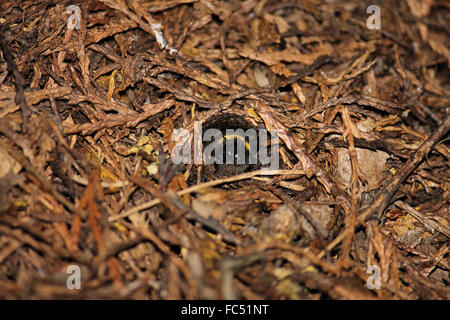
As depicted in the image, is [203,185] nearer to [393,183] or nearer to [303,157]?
[303,157]

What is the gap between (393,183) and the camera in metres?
2.69

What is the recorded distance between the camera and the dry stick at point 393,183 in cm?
249

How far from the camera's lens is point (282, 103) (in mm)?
3258

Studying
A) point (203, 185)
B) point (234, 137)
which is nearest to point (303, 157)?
point (234, 137)

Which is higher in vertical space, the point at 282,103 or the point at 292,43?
the point at 292,43

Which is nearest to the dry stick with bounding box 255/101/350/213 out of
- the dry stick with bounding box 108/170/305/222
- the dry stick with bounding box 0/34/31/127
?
the dry stick with bounding box 108/170/305/222

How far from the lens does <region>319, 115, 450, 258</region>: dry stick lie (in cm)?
249

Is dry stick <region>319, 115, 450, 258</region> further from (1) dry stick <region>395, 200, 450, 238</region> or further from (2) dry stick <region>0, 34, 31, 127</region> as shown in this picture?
(2) dry stick <region>0, 34, 31, 127</region>

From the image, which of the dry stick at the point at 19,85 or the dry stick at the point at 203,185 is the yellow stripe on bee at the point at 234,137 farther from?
the dry stick at the point at 19,85

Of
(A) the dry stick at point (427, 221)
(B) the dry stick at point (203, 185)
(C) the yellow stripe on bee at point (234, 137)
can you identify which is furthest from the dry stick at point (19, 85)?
(A) the dry stick at point (427, 221)
